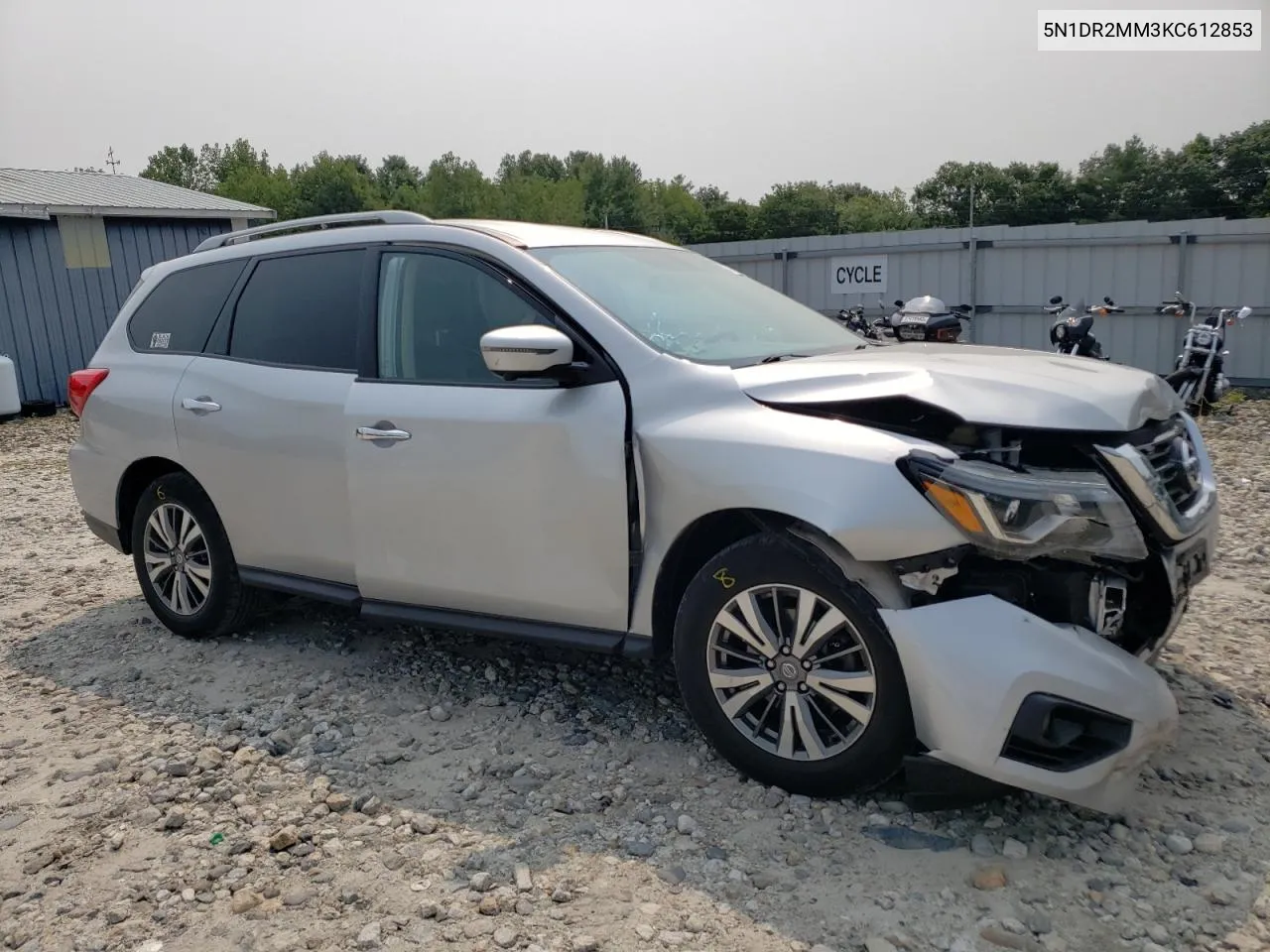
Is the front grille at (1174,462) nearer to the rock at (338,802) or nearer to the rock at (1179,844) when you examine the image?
the rock at (1179,844)

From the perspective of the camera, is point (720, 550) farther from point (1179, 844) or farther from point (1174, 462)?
point (1179, 844)

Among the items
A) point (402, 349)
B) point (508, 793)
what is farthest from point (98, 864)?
point (402, 349)

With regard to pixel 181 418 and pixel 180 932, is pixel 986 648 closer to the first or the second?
pixel 180 932

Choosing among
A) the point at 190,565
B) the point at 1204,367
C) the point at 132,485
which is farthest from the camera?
the point at 1204,367

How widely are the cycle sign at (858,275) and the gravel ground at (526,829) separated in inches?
487

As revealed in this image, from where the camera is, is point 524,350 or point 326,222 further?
point 326,222

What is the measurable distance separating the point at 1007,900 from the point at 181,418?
3.79 metres

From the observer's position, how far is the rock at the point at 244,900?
2740mm

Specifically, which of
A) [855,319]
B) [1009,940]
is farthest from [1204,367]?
[1009,940]

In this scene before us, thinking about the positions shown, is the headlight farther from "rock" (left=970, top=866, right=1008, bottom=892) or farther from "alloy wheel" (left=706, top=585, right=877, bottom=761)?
"rock" (left=970, top=866, right=1008, bottom=892)

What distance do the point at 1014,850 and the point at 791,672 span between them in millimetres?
758

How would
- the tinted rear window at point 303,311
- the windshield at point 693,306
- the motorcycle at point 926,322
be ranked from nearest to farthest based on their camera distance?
the windshield at point 693,306
the tinted rear window at point 303,311
the motorcycle at point 926,322

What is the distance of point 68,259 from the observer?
1594cm

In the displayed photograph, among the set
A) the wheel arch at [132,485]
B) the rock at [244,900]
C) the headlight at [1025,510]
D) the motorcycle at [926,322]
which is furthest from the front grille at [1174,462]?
the motorcycle at [926,322]
